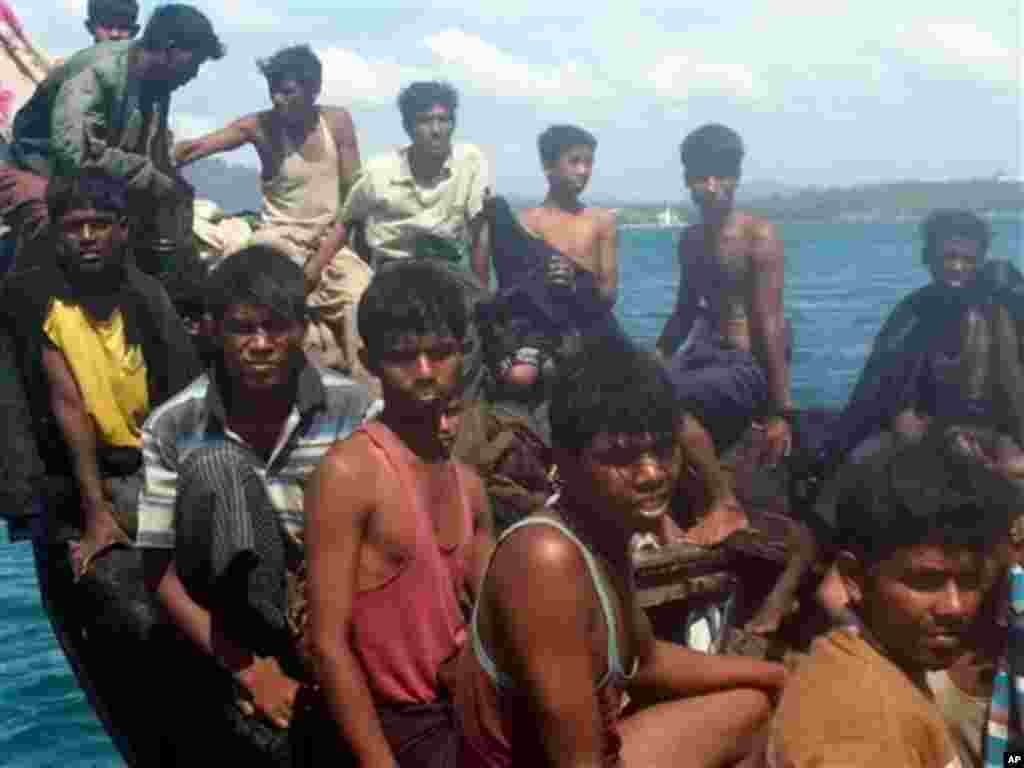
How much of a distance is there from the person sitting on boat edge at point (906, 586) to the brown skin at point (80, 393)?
2.74 metres

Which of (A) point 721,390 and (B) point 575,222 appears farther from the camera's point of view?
(B) point 575,222

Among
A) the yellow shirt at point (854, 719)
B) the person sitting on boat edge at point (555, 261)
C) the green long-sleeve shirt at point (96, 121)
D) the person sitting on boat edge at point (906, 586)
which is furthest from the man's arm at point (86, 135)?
the yellow shirt at point (854, 719)

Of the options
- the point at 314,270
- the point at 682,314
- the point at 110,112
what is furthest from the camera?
the point at 682,314

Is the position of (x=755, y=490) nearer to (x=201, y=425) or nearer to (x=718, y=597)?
(x=718, y=597)

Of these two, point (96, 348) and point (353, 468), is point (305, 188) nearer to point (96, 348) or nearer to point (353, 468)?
point (96, 348)

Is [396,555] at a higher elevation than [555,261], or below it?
below

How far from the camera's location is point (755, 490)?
592cm

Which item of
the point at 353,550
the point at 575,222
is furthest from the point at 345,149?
the point at 353,550

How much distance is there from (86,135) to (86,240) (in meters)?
1.59

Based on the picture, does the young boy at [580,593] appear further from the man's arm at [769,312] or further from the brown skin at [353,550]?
the man's arm at [769,312]

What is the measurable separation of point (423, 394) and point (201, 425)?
0.76m

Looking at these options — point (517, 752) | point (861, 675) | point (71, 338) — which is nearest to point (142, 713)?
point (71, 338)

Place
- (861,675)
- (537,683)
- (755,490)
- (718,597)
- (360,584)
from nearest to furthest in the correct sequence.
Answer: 1. (861,675)
2. (537,683)
3. (360,584)
4. (718,597)
5. (755,490)

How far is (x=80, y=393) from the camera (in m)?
4.50
